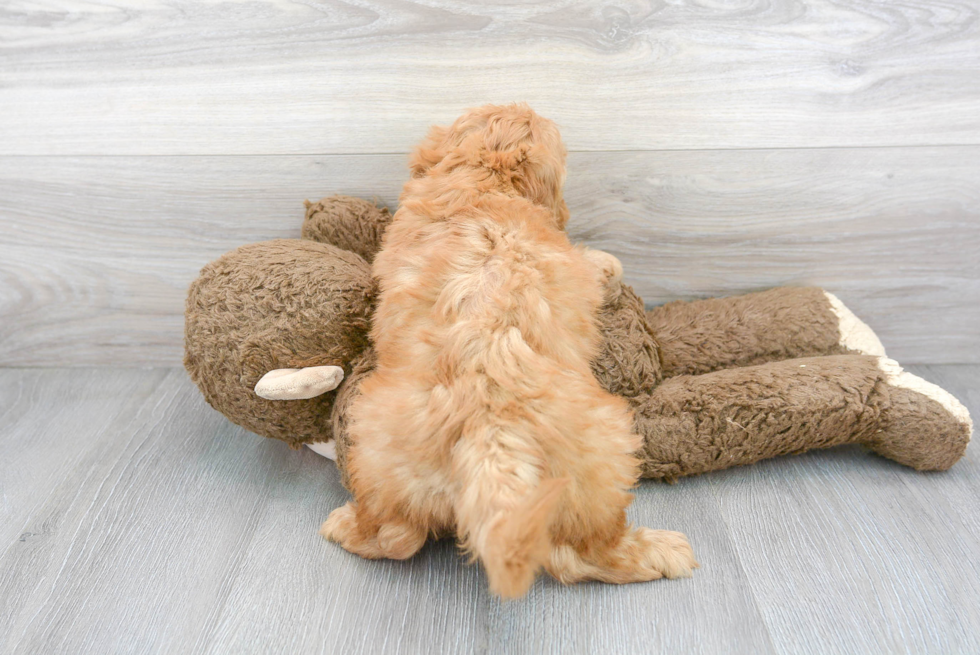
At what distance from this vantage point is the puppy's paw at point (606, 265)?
1.36 meters

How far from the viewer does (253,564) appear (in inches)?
47.2

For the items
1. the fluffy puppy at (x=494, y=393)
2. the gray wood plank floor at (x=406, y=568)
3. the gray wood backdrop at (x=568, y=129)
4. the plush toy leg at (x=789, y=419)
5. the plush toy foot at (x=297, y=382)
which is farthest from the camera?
the gray wood backdrop at (x=568, y=129)

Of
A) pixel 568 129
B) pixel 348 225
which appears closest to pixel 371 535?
pixel 348 225

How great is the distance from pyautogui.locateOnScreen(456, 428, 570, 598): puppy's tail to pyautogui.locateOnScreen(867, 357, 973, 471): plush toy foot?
832 mm

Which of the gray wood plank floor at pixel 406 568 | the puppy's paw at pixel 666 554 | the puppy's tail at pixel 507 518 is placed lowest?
the gray wood plank floor at pixel 406 568

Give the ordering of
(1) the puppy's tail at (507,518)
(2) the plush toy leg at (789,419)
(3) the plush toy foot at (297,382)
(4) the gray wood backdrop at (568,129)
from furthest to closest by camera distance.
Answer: (4) the gray wood backdrop at (568,129), (2) the plush toy leg at (789,419), (3) the plush toy foot at (297,382), (1) the puppy's tail at (507,518)

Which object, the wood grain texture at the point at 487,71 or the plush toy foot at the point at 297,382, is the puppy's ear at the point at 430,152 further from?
the plush toy foot at the point at 297,382

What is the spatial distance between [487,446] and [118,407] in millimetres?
1179

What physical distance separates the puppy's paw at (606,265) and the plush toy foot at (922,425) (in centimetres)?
58

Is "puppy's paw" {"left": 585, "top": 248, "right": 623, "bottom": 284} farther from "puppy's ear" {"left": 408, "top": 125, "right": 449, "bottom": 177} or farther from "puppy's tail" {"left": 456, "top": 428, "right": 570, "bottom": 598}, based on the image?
"puppy's tail" {"left": 456, "top": 428, "right": 570, "bottom": 598}

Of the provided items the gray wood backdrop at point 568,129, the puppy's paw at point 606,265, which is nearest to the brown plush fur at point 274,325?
the gray wood backdrop at point 568,129

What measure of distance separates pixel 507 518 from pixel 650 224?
96 centimetres

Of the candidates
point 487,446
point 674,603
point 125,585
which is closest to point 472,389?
point 487,446

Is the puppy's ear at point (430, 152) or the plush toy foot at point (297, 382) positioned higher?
the puppy's ear at point (430, 152)
